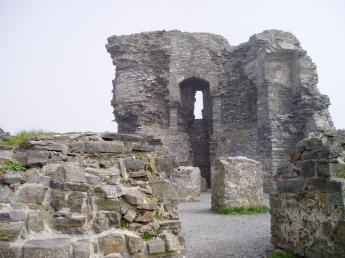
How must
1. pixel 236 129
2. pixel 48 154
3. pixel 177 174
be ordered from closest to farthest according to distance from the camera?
1. pixel 48 154
2. pixel 177 174
3. pixel 236 129

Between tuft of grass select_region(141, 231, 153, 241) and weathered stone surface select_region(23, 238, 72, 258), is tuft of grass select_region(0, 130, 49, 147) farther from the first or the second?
tuft of grass select_region(141, 231, 153, 241)

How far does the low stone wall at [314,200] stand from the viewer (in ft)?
13.1

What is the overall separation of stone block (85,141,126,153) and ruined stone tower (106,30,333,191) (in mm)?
12075

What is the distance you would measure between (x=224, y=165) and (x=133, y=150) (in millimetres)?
5762

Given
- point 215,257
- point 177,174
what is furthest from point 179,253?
point 177,174

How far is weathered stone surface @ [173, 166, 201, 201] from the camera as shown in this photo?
38.1ft

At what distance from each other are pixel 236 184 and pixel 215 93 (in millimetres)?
8727

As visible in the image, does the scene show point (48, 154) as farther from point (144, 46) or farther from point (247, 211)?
point (144, 46)

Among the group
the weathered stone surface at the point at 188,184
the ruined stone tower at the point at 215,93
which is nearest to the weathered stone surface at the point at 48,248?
the weathered stone surface at the point at 188,184

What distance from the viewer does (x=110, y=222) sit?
319 cm

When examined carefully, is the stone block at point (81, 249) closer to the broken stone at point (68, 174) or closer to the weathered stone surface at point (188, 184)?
the broken stone at point (68, 174)

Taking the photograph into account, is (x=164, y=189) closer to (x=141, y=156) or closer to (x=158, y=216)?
(x=158, y=216)

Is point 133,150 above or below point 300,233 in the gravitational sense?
above

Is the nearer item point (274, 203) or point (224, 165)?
point (274, 203)
